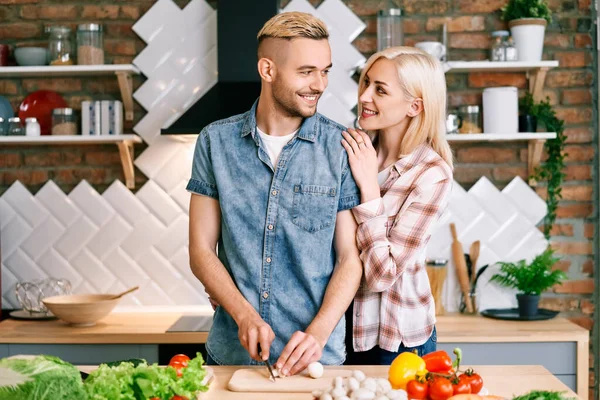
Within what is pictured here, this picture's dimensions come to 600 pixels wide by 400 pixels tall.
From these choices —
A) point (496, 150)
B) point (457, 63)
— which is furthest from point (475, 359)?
point (457, 63)

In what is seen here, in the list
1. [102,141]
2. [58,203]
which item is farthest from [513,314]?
[58,203]

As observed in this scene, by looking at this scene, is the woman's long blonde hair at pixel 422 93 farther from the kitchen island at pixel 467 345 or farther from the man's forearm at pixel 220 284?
the kitchen island at pixel 467 345

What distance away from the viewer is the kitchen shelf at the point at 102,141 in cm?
354

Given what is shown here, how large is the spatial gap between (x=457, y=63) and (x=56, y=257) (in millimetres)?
2185

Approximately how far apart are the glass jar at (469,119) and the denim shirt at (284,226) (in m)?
1.61

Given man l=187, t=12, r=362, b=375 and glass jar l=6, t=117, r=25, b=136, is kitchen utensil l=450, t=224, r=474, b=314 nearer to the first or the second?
man l=187, t=12, r=362, b=375

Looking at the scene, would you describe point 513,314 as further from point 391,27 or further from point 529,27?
point 391,27

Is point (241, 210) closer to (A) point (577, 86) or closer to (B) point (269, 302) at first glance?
(B) point (269, 302)

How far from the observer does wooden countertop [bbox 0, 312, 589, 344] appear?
315 centimetres

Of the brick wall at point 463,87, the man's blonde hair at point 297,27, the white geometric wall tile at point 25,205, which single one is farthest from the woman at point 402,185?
the white geometric wall tile at point 25,205

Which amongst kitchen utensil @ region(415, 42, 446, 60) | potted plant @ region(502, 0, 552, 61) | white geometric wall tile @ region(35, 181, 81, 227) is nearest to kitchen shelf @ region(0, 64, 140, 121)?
white geometric wall tile @ region(35, 181, 81, 227)

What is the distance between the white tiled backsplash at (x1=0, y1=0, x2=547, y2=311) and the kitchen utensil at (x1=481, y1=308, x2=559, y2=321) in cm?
28

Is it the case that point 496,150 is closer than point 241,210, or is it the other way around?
point 241,210

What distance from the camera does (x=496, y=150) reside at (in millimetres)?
3758
